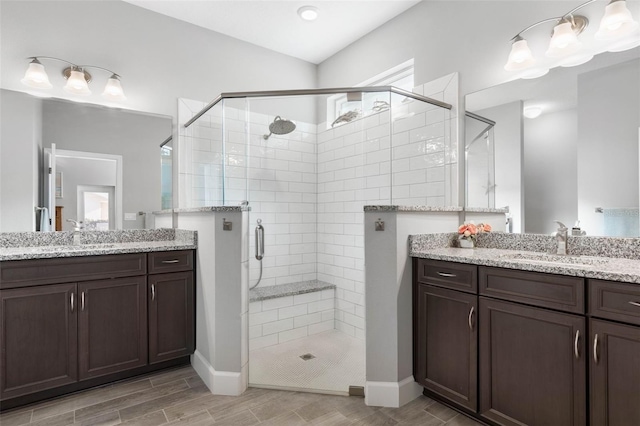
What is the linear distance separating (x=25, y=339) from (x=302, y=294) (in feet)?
6.57

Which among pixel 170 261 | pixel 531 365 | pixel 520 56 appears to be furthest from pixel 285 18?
pixel 531 365

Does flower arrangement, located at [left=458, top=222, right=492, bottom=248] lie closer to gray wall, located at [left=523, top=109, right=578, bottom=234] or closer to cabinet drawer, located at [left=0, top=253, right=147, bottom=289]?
gray wall, located at [left=523, top=109, right=578, bottom=234]

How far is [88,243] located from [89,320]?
735mm

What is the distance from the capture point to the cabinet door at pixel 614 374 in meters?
1.29

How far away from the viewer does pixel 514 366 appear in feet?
5.42

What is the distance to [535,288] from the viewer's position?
1.57 m

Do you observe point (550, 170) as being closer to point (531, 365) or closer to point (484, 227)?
point (484, 227)

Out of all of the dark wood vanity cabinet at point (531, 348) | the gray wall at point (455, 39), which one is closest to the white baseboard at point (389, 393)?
the dark wood vanity cabinet at point (531, 348)

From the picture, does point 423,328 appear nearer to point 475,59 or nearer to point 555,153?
point 555,153

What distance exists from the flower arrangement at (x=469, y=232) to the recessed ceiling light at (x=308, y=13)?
229 cm

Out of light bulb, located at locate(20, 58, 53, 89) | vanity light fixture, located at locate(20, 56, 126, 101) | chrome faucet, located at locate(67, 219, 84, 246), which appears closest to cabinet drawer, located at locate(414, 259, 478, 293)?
chrome faucet, located at locate(67, 219, 84, 246)

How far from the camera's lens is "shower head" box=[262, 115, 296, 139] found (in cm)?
325

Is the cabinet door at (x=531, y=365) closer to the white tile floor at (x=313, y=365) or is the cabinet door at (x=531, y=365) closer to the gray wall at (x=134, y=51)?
the white tile floor at (x=313, y=365)

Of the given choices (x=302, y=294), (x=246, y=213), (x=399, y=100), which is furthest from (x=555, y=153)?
(x=302, y=294)
